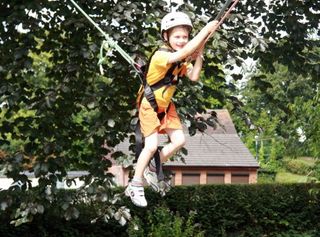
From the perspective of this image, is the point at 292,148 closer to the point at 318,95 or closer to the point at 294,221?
the point at 318,95

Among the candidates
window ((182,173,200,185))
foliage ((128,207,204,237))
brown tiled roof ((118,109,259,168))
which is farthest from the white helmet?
window ((182,173,200,185))

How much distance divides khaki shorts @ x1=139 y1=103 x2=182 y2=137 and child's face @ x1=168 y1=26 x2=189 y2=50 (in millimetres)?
408

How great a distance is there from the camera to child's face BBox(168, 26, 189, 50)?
3.73 meters

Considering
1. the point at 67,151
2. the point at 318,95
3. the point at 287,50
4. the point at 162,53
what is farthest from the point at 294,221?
the point at 162,53

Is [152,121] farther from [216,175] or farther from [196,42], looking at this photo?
[216,175]

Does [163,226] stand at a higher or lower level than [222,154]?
lower

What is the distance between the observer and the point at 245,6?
7.54m

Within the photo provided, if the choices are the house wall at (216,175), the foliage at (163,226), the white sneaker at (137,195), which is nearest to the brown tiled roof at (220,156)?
the house wall at (216,175)

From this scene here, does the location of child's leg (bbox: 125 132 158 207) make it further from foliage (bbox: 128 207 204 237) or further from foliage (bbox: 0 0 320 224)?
foliage (bbox: 128 207 204 237)

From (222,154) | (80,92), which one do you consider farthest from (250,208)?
(222,154)

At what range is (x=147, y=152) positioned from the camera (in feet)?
12.9

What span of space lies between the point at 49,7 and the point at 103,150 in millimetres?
1550

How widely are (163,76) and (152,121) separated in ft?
0.95

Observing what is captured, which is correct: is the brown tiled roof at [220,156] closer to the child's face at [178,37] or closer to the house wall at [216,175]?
the house wall at [216,175]
